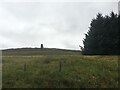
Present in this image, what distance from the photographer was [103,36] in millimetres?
57094

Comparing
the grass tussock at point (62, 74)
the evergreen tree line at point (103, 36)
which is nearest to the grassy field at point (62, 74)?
the grass tussock at point (62, 74)

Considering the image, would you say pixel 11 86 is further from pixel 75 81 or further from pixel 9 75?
pixel 75 81

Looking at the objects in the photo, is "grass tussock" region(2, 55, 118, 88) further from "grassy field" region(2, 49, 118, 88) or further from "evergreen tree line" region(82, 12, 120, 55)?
"evergreen tree line" region(82, 12, 120, 55)

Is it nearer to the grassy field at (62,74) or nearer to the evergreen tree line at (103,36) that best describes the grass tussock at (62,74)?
the grassy field at (62,74)

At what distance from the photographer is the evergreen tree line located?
5447 cm

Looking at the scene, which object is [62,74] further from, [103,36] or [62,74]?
[103,36]

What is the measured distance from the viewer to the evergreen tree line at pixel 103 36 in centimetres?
5447

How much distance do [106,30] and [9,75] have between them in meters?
34.3

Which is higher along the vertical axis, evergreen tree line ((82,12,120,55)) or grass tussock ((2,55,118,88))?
evergreen tree line ((82,12,120,55))

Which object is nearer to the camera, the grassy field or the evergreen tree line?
the grassy field

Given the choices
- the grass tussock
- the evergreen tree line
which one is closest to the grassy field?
the grass tussock

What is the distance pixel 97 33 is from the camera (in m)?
59.0

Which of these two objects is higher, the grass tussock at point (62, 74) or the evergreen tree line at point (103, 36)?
the evergreen tree line at point (103, 36)

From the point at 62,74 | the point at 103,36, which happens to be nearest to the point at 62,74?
the point at 62,74
